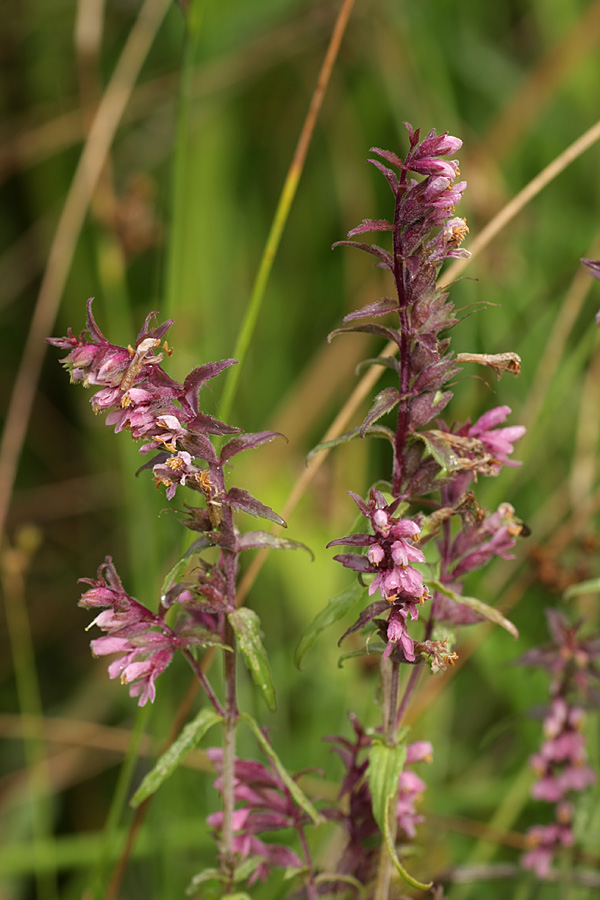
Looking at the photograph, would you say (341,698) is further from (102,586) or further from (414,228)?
(414,228)

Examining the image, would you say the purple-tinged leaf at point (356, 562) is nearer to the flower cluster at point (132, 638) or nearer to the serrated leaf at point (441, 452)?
the serrated leaf at point (441, 452)

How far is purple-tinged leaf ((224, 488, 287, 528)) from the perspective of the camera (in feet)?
4.30

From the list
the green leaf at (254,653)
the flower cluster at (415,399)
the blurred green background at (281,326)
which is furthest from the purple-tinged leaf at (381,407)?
the blurred green background at (281,326)

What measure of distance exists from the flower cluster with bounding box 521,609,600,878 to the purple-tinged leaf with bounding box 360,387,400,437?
0.84 meters

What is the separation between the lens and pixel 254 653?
137 centimetres

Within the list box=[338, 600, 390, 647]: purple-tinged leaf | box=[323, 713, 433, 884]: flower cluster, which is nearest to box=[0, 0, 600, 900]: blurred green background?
box=[323, 713, 433, 884]: flower cluster

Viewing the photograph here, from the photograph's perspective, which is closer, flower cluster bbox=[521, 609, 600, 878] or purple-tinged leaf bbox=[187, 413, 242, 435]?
purple-tinged leaf bbox=[187, 413, 242, 435]

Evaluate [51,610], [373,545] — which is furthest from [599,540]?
[51,610]

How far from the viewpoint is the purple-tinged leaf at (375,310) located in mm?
1290

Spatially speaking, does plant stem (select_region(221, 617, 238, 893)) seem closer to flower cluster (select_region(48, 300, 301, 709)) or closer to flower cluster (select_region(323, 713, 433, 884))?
flower cluster (select_region(48, 300, 301, 709))

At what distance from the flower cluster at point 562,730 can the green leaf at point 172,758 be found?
0.78 meters

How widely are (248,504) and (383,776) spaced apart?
0.44 m

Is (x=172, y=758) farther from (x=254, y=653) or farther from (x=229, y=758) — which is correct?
(x=254, y=653)

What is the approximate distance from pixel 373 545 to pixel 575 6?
3.36 m
